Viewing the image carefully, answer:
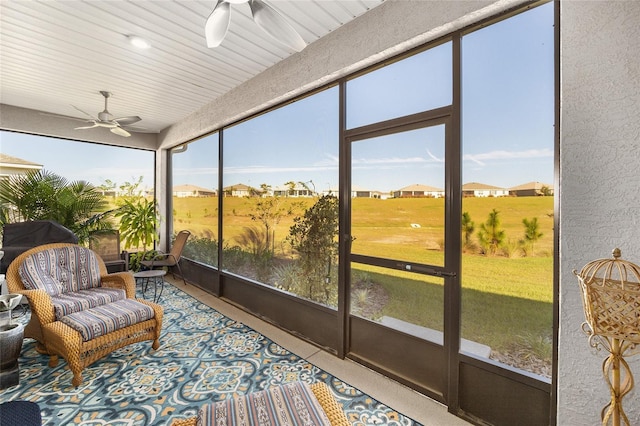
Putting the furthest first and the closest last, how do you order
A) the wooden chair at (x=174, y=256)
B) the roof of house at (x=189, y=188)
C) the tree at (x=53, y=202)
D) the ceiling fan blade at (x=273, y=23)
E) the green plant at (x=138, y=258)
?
the green plant at (x=138, y=258), the roof of house at (x=189, y=188), the wooden chair at (x=174, y=256), the tree at (x=53, y=202), the ceiling fan blade at (x=273, y=23)

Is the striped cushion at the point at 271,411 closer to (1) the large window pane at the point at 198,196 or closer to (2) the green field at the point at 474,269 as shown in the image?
(2) the green field at the point at 474,269

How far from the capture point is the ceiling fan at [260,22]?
1752mm

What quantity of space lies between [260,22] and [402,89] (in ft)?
3.80

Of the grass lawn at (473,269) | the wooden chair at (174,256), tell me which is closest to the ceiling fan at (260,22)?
the grass lawn at (473,269)

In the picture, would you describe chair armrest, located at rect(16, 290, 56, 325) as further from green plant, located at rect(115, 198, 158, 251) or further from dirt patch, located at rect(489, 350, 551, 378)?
dirt patch, located at rect(489, 350, 551, 378)

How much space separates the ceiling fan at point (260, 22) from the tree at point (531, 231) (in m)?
1.79

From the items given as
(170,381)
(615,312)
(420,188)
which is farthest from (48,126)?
(615,312)

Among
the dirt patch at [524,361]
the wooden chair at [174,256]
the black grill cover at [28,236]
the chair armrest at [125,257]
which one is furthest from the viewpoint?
the chair armrest at [125,257]

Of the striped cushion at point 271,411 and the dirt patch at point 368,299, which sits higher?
the dirt patch at point 368,299

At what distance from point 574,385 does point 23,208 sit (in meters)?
6.88

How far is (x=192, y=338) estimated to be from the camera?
9.82 feet

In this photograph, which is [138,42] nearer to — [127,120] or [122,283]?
[127,120]

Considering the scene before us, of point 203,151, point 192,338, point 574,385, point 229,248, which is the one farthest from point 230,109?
point 574,385

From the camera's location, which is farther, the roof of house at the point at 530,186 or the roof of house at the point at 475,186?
the roof of house at the point at 475,186
